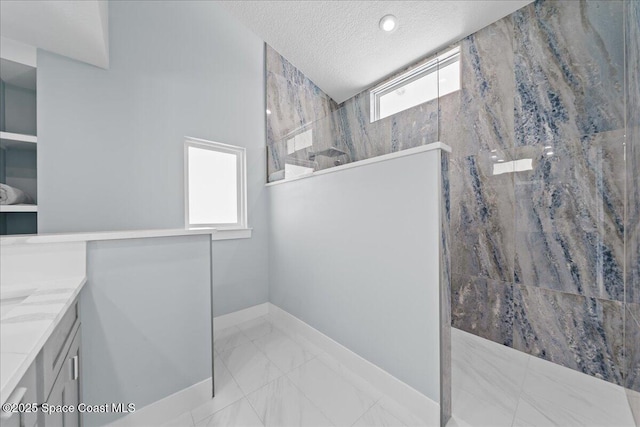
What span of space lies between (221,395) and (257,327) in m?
0.98

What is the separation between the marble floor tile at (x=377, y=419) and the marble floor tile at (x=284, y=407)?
0.19 metres

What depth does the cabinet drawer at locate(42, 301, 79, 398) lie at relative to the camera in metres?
0.72

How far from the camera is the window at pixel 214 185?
241 centimetres

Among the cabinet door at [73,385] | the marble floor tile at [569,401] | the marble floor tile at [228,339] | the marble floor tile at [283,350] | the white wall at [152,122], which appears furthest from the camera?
the marble floor tile at [228,339]

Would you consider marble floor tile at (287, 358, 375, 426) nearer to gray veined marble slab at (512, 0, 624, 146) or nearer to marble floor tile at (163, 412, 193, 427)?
marble floor tile at (163, 412, 193, 427)

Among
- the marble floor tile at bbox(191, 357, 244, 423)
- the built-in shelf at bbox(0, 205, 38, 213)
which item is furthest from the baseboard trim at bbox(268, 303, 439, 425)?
the built-in shelf at bbox(0, 205, 38, 213)

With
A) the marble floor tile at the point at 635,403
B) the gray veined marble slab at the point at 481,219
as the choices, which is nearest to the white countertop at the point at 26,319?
the marble floor tile at the point at 635,403

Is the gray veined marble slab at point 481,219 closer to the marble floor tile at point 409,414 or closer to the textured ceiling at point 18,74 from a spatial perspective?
the marble floor tile at point 409,414

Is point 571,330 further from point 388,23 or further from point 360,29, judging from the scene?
point 360,29

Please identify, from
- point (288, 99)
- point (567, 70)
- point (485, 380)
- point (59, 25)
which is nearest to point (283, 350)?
point (485, 380)

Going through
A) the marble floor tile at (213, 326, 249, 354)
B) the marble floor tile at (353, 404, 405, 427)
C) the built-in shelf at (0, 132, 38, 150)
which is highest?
the built-in shelf at (0, 132, 38, 150)

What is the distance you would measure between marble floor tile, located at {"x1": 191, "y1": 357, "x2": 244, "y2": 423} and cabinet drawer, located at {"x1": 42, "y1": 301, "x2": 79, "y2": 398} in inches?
34.4

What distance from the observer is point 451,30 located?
2115 mm

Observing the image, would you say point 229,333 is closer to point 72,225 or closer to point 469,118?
point 72,225
